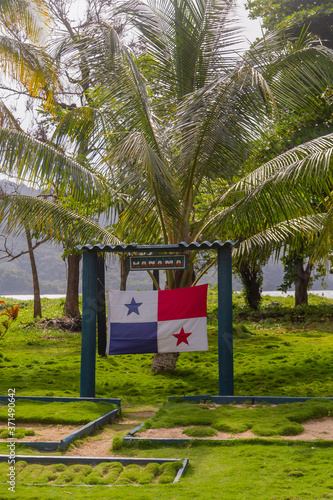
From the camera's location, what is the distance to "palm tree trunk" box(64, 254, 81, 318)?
57.3 feet

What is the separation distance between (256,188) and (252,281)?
10.9 m

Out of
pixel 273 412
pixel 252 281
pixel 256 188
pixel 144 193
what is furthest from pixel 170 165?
pixel 252 281

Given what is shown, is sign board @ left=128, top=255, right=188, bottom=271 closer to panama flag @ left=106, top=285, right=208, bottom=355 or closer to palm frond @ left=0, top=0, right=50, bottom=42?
panama flag @ left=106, top=285, right=208, bottom=355

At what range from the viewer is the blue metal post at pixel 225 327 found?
7207 mm

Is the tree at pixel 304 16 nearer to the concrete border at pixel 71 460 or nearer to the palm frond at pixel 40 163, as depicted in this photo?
the palm frond at pixel 40 163

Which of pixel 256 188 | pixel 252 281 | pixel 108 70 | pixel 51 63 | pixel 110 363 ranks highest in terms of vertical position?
pixel 51 63

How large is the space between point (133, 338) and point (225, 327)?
1303mm

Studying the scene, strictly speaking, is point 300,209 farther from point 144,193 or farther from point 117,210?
point 117,210

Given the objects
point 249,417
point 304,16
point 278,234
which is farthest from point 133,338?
point 304,16

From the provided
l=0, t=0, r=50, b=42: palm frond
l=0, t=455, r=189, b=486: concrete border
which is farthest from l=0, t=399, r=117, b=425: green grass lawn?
l=0, t=0, r=50, b=42: palm frond

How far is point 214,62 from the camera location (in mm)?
8953

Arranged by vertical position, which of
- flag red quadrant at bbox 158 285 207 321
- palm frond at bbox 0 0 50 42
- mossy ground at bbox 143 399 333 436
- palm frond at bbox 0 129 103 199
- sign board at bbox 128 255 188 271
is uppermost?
palm frond at bbox 0 0 50 42

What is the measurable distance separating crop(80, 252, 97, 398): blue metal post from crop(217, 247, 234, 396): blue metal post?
179 centimetres

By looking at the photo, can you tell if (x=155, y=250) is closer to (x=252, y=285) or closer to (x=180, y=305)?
(x=180, y=305)
